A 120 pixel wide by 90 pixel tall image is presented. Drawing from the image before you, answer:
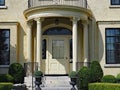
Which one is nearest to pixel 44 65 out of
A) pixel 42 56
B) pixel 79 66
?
pixel 42 56

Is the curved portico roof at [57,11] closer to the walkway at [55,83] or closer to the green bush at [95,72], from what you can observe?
the green bush at [95,72]

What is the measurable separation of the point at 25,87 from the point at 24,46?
562 centimetres

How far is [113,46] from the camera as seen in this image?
29.1 metres

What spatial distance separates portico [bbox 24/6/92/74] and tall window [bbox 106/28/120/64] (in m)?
1.86

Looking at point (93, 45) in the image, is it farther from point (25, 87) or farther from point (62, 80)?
point (25, 87)

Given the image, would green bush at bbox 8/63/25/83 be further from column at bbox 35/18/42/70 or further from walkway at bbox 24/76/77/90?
column at bbox 35/18/42/70

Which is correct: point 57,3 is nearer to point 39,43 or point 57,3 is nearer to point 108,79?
point 39,43

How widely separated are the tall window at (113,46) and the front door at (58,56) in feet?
9.94

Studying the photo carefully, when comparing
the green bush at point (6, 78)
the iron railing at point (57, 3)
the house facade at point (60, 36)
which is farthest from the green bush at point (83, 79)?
the iron railing at point (57, 3)

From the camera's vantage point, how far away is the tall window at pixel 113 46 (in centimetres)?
2900

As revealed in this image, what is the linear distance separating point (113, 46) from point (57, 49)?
414 centimetres

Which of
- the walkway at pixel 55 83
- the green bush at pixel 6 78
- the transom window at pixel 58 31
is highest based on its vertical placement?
the transom window at pixel 58 31

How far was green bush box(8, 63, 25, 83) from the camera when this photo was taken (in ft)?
87.1

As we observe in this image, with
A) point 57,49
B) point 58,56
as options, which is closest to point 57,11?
point 57,49
